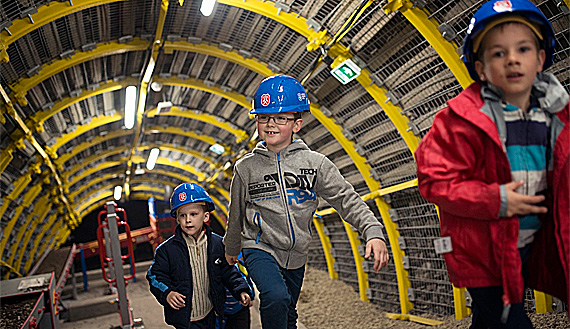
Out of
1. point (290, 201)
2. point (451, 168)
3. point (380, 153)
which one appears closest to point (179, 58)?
point (380, 153)

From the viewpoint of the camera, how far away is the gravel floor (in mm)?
8749

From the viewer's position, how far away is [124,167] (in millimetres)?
21688

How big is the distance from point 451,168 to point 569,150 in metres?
0.51

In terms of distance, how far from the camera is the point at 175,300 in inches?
179

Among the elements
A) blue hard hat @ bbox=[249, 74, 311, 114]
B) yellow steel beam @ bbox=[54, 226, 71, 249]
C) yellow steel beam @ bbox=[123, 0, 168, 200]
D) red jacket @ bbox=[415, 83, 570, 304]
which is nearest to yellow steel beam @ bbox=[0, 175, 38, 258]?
yellow steel beam @ bbox=[123, 0, 168, 200]

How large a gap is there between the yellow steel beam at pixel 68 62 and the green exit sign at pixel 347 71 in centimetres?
361

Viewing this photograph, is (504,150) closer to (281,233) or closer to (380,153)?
(281,233)

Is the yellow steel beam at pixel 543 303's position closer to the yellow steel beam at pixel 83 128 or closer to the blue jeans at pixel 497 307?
the blue jeans at pixel 497 307

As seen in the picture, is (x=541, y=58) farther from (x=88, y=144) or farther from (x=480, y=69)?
(x=88, y=144)

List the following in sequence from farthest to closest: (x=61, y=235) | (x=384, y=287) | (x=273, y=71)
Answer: (x=61, y=235) < (x=384, y=287) < (x=273, y=71)

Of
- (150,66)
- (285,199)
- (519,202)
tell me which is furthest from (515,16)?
(150,66)

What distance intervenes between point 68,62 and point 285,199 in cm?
682

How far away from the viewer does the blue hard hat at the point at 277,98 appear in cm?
363

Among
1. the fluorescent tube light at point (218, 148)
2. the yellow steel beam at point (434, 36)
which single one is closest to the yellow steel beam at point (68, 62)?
the yellow steel beam at point (434, 36)
